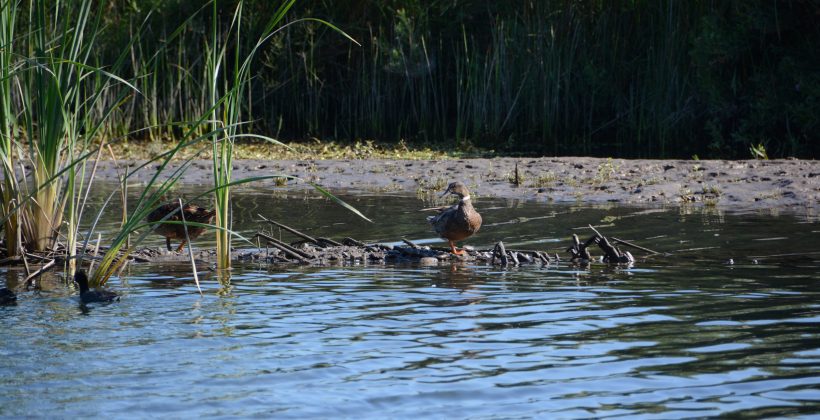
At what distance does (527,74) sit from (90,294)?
14639 mm

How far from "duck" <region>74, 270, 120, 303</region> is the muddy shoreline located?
7963 millimetres

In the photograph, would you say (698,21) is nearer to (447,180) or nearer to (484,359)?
(447,180)

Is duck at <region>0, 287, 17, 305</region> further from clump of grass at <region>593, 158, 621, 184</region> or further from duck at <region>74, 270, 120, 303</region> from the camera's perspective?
clump of grass at <region>593, 158, 621, 184</region>

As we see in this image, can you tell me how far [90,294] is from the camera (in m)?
7.05

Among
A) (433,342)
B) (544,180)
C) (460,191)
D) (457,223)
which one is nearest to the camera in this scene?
(433,342)

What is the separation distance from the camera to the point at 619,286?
7.64m

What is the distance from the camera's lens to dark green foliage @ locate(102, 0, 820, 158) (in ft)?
63.3

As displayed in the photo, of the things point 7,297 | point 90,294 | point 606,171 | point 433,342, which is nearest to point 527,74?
point 606,171

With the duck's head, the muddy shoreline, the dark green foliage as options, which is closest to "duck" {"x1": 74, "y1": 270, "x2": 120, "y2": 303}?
the duck's head

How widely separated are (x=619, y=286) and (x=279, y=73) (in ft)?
52.8

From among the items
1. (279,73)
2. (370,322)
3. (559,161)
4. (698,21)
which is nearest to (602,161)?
(559,161)

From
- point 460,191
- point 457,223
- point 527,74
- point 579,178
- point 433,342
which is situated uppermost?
point 527,74

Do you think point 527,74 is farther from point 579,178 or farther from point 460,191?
point 460,191

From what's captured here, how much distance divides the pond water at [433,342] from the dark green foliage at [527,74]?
34.5 feet
